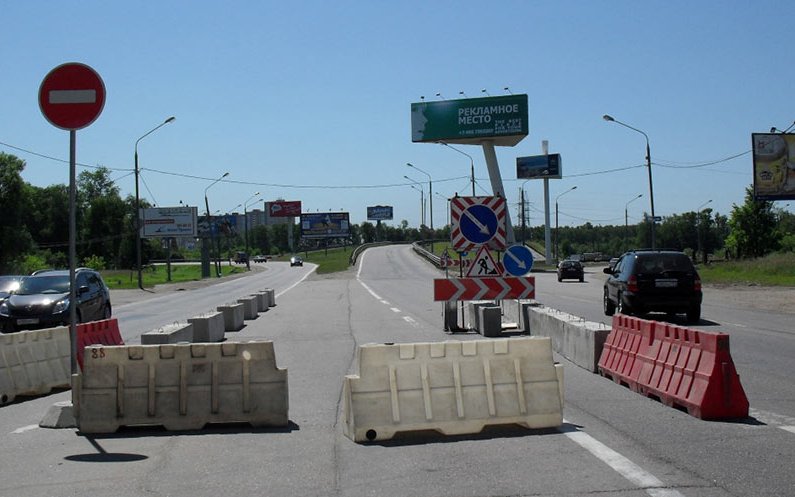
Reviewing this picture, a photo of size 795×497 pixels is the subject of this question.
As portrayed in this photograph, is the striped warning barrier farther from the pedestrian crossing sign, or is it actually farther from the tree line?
the tree line

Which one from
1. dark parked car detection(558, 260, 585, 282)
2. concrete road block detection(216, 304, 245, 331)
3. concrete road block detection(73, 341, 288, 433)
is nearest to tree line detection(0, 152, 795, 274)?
dark parked car detection(558, 260, 585, 282)

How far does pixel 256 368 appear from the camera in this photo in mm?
8102

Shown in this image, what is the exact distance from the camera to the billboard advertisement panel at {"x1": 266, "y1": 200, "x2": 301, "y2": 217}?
164500 mm

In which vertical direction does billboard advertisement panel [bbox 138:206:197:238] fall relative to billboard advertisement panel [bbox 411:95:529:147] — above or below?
below

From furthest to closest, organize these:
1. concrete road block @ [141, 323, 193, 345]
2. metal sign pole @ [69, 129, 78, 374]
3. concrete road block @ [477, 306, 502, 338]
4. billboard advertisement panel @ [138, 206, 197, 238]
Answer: billboard advertisement panel @ [138, 206, 197, 238], concrete road block @ [477, 306, 502, 338], concrete road block @ [141, 323, 193, 345], metal sign pole @ [69, 129, 78, 374]

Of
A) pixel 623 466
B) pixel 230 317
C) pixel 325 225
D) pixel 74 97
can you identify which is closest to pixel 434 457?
pixel 623 466

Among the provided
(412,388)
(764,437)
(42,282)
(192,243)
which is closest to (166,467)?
(412,388)

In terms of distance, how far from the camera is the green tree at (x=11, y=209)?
233 ft

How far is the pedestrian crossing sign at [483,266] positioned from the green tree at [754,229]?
67.1 metres

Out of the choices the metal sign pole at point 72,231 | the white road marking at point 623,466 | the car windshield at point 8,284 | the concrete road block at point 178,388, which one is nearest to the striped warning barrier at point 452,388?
the white road marking at point 623,466

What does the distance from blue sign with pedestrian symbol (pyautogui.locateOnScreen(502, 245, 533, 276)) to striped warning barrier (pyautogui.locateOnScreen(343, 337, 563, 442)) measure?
27.2ft

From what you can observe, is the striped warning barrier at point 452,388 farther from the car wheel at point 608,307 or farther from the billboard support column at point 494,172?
the billboard support column at point 494,172

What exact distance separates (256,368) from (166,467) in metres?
1.60

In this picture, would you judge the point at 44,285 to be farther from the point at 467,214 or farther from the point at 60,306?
the point at 467,214
